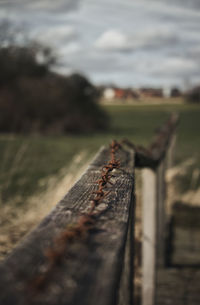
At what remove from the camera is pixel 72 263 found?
75 cm

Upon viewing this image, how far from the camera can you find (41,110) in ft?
67.8

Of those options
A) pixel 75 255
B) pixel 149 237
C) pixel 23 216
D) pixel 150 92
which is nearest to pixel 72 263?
pixel 75 255

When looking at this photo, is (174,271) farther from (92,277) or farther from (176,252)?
(92,277)

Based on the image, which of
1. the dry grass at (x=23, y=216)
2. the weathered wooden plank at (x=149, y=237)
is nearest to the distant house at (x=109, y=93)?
the dry grass at (x=23, y=216)

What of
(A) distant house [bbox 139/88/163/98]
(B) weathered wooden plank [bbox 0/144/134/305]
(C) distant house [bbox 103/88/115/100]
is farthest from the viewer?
(C) distant house [bbox 103/88/115/100]

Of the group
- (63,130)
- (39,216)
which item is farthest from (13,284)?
(63,130)

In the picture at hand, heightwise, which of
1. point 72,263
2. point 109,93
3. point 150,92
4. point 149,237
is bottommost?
point 149,237

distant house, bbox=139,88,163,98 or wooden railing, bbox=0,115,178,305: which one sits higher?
distant house, bbox=139,88,163,98

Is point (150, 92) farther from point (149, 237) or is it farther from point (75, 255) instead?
point (75, 255)

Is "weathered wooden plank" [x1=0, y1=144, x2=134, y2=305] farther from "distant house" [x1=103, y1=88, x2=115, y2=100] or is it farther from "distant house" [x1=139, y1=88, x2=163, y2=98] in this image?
"distant house" [x1=103, y1=88, x2=115, y2=100]

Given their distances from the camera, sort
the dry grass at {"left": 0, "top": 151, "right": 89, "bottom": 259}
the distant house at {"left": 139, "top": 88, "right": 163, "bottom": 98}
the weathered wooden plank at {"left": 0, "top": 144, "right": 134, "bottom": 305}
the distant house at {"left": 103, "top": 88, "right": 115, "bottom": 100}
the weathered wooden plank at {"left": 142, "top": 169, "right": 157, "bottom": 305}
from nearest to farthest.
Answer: the weathered wooden plank at {"left": 0, "top": 144, "right": 134, "bottom": 305}
the weathered wooden plank at {"left": 142, "top": 169, "right": 157, "bottom": 305}
the dry grass at {"left": 0, "top": 151, "right": 89, "bottom": 259}
the distant house at {"left": 139, "top": 88, "right": 163, "bottom": 98}
the distant house at {"left": 103, "top": 88, "right": 115, "bottom": 100}

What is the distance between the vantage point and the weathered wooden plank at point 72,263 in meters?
0.64

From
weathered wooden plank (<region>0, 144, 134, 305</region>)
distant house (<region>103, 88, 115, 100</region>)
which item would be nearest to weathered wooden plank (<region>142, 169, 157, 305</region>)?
weathered wooden plank (<region>0, 144, 134, 305</region>)

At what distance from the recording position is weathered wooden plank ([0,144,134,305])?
0.64 m
